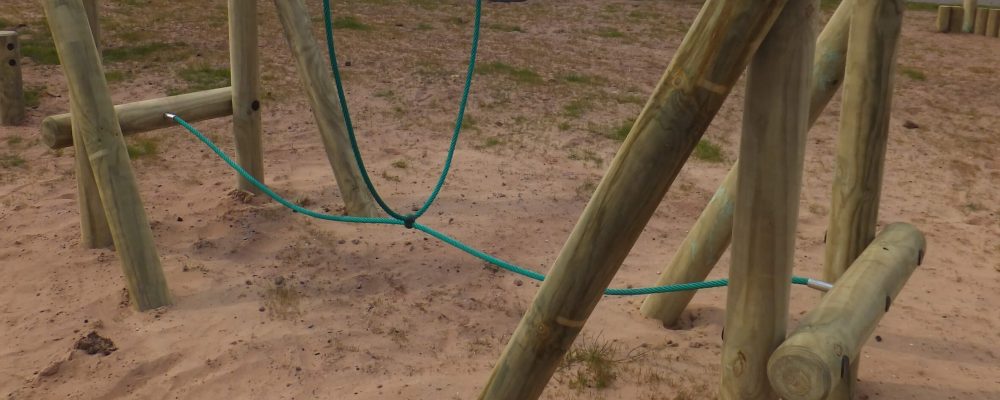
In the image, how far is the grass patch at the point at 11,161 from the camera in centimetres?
498

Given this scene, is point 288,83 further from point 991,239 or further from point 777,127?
point 777,127

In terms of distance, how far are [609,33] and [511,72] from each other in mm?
2052

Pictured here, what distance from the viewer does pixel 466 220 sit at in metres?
4.43

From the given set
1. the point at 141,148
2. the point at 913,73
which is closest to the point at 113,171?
the point at 141,148

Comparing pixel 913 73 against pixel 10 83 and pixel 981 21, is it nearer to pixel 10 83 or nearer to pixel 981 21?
pixel 981 21

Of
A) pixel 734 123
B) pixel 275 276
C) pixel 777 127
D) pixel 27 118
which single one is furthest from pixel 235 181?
pixel 777 127

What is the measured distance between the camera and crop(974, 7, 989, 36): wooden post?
8922 millimetres

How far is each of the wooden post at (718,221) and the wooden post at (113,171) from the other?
190 centimetres

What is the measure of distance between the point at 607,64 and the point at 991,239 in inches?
145

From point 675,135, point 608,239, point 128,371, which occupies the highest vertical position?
point 675,135

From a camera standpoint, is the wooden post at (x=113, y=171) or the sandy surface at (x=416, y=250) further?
the wooden post at (x=113, y=171)

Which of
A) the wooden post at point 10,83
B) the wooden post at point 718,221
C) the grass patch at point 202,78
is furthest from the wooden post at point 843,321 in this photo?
the wooden post at point 10,83

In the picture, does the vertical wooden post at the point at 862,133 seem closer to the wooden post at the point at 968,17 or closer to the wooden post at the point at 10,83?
the wooden post at the point at 10,83

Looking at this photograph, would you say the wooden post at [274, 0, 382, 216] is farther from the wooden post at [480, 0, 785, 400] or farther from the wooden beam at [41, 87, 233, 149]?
the wooden post at [480, 0, 785, 400]
